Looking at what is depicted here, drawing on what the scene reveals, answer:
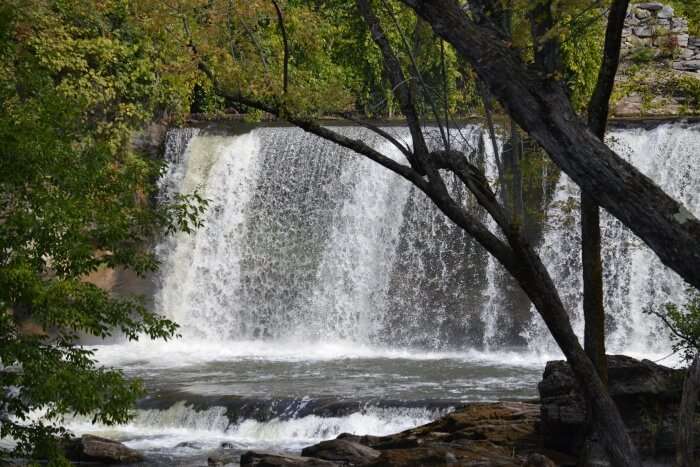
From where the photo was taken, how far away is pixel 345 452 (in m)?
11.2

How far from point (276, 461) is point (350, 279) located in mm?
9252

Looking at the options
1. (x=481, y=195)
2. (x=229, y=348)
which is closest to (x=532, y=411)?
(x=481, y=195)

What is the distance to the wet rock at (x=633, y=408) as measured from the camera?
33.6 ft

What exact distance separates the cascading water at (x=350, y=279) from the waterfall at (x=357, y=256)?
0.02 meters

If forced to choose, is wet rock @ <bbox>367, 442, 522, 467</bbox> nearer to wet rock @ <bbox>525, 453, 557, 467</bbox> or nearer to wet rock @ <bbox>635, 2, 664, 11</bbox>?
wet rock @ <bbox>525, 453, 557, 467</bbox>

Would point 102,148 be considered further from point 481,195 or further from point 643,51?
point 643,51

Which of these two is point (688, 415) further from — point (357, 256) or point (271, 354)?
point (357, 256)

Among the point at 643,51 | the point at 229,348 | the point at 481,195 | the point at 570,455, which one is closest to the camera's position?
Answer: the point at 643,51

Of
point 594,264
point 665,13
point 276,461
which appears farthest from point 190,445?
point 665,13

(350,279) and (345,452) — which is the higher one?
(350,279)

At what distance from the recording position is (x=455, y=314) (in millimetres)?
19250

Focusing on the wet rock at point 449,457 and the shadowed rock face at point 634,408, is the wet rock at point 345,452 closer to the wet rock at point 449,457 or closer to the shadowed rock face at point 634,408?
the wet rock at point 449,457

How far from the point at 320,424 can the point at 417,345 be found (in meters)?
6.00


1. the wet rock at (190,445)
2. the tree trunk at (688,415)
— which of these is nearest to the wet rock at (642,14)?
the wet rock at (190,445)
